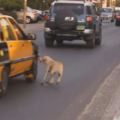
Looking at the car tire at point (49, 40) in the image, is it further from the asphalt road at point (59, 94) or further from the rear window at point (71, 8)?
the asphalt road at point (59, 94)

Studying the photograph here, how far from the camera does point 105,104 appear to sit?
1034 centimetres

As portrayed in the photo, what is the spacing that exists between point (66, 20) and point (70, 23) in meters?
0.20

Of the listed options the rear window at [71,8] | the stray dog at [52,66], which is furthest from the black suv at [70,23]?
the stray dog at [52,66]

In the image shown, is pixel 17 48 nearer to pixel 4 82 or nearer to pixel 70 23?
pixel 4 82

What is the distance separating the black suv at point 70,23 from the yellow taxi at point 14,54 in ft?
37.2

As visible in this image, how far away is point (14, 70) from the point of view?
1180 centimetres

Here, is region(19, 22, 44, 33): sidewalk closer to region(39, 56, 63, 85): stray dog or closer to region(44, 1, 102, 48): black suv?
region(44, 1, 102, 48): black suv

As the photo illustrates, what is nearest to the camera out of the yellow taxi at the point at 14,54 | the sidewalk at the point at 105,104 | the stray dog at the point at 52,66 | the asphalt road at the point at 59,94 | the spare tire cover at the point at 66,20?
the sidewalk at the point at 105,104

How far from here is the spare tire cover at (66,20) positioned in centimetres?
2447

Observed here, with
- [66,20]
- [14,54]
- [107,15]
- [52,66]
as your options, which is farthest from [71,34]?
[107,15]

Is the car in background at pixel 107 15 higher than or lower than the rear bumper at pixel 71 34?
lower

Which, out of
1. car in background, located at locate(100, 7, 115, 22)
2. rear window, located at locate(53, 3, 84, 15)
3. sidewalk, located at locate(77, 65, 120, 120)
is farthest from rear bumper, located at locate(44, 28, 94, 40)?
car in background, located at locate(100, 7, 115, 22)

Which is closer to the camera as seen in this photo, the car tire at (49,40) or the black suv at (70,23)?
the black suv at (70,23)

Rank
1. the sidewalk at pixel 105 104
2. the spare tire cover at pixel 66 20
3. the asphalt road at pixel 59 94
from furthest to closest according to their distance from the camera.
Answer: the spare tire cover at pixel 66 20, the asphalt road at pixel 59 94, the sidewalk at pixel 105 104
